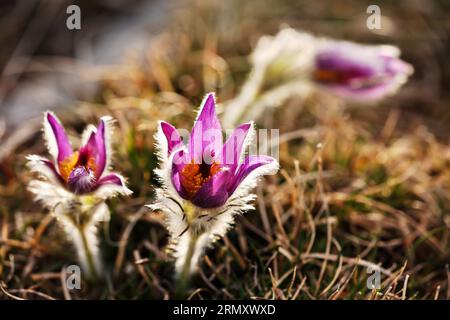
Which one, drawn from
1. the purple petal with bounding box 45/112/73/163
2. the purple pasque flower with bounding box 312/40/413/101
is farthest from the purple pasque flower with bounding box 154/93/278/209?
the purple pasque flower with bounding box 312/40/413/101

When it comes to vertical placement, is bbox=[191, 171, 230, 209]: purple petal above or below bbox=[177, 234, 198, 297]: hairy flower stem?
above

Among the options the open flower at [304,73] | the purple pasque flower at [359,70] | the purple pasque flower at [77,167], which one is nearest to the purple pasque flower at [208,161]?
the purple pasque flower at [77,167]

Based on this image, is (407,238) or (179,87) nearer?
(407,238)

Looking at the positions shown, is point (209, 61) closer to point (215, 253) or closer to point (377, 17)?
point (377, 17)

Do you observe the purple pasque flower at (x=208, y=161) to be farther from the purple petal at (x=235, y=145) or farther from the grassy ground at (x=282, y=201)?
the grassy ground at (x=282, y=201)

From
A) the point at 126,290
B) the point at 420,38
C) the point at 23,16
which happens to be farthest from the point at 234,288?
the point at 23,16

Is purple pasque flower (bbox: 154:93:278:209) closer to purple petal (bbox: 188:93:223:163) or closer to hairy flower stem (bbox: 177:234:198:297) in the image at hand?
purple petal (bbox: 188:93:223:163)
